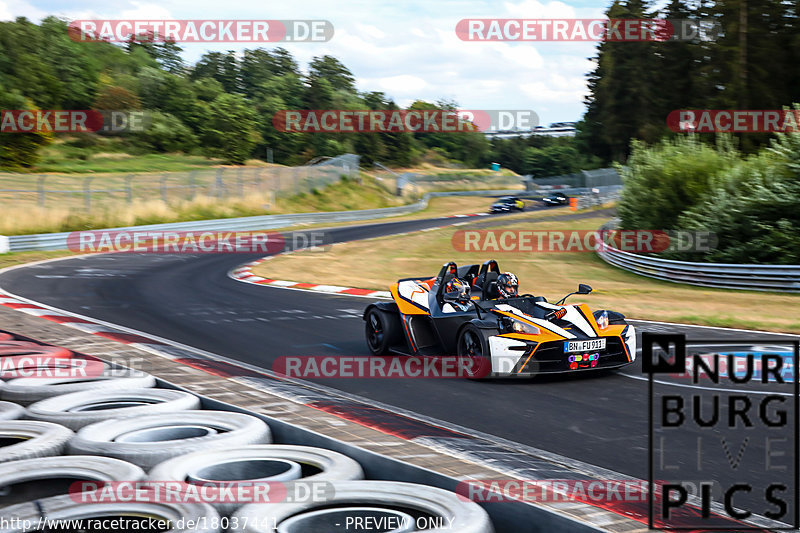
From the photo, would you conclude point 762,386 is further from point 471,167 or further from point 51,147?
point 471,167

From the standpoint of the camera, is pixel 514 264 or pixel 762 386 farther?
pixel 514 264

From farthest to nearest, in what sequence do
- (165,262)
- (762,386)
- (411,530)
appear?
(165,262), (762,386), (411,530)

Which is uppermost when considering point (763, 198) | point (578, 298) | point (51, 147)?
point (51, 147)

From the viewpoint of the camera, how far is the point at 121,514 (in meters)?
4.04

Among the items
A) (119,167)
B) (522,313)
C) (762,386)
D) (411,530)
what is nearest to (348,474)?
(411,530)

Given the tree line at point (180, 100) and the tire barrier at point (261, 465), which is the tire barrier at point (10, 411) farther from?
the tree line at point (180, 100)

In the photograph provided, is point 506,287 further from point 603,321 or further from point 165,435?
point 165,435

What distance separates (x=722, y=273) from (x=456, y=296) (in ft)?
46.5

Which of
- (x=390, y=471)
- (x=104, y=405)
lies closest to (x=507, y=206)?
(x=104, y=405)

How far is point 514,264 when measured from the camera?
2731 cm

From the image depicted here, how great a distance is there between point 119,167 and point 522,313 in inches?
2193

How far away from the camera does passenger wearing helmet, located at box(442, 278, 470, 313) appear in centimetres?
979

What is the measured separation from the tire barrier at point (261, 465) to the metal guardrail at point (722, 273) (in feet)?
59.2

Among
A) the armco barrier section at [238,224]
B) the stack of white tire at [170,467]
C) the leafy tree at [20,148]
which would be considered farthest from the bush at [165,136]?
the stack of white tire at [170,467]
